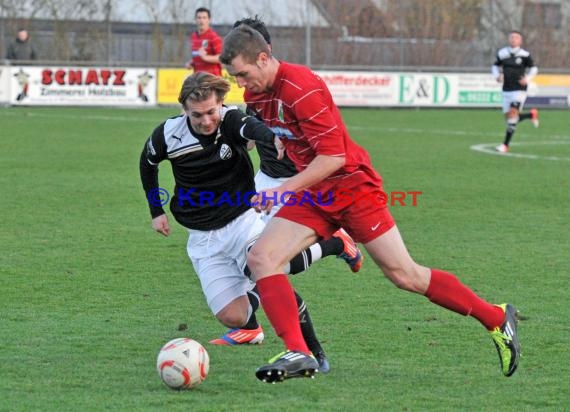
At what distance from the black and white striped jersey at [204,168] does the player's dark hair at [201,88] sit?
220mm

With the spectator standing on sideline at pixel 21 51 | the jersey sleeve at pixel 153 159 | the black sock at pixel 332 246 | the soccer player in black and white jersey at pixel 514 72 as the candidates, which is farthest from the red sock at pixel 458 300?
the spectator standing on sideline at pixel 21 51

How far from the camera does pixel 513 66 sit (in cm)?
1945

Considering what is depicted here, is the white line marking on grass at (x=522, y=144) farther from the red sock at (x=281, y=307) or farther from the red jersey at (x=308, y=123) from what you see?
the red sock at (x=281, y=307)

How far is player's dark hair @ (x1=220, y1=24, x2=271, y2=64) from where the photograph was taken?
16.5ft

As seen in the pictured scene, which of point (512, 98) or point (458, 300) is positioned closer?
point (458, 300)

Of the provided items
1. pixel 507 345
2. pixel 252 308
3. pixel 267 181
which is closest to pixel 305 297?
pixel 267 181

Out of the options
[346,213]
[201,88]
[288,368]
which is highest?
[201,88]

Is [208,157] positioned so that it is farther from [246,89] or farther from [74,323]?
[74,323]

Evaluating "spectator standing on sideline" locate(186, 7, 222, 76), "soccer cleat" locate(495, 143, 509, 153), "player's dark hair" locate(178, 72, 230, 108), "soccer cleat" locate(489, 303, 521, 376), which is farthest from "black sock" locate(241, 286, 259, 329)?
"soccer cleat" locate(495, 143, 509, 153)

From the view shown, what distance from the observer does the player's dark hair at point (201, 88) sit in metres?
5.41

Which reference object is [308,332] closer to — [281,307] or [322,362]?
[322,362]

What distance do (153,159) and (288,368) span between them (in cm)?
160

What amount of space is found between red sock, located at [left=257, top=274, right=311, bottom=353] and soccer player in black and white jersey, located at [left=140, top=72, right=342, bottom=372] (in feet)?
1.50

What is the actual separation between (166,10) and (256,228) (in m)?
30.4
